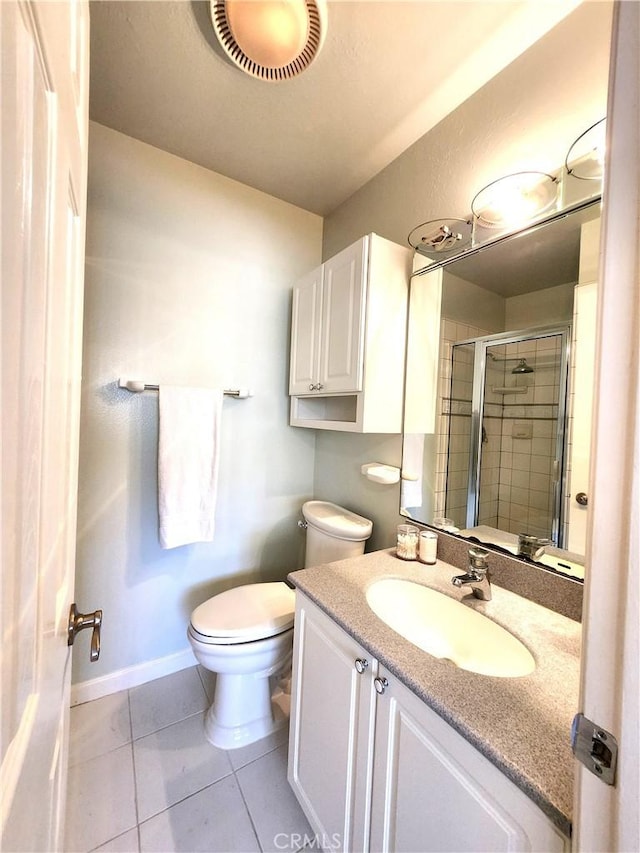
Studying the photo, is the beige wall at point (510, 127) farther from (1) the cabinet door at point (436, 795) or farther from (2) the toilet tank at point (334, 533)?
(1) the cabinet door at point (436, 795)

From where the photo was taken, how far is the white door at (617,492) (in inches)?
12.2

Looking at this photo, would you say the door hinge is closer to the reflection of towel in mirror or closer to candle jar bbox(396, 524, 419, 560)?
candle jar bbox(396, 524, 419, 560)

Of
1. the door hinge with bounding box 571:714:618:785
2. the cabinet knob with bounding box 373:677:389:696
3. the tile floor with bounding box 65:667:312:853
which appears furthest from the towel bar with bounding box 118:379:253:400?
the door hinge with bounding box 571:714:618:785

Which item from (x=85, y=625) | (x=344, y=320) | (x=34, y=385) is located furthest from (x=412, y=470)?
(x=34, y=385)

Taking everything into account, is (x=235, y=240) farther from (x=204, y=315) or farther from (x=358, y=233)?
(x=358, y=233)

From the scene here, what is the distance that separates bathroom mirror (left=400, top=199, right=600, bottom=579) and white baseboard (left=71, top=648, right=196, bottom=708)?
1.42 m

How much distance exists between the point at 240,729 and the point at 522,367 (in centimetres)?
174

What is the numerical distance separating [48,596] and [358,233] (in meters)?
1.86

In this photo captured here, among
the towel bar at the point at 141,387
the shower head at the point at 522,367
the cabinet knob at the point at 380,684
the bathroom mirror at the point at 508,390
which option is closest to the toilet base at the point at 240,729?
the cabinet knob at the point at 380,684

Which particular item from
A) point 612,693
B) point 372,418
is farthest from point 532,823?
point 372,418

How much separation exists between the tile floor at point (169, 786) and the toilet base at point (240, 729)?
0.9 inches

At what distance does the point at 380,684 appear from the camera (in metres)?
0.72

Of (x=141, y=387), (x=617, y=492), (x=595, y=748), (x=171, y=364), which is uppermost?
(x=171, y=364)

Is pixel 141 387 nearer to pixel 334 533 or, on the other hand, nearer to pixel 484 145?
pixel 334 533
